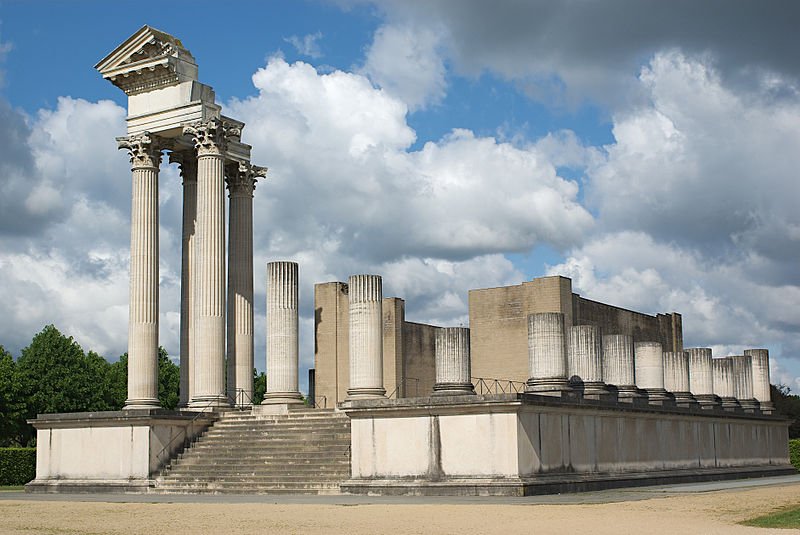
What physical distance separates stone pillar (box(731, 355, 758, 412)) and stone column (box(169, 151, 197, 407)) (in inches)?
1041

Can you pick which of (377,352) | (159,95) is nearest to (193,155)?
(159,95)

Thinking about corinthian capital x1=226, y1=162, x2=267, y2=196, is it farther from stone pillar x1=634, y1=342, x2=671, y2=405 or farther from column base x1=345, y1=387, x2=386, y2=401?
stone pillar x1=634, y1=342, x2=671, y2=405

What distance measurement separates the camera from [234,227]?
43.7m

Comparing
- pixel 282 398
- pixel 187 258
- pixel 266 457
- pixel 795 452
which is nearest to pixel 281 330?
pixel 282 398

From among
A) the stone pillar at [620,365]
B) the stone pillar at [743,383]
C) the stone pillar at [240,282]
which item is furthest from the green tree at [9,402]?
the stone pillar at [743,383]

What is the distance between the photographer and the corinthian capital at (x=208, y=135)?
4069 cm

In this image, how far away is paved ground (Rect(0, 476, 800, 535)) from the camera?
1959 centimetres

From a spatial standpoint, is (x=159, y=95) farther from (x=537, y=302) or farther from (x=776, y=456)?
(x=776, y=456)

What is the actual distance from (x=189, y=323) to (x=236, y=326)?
1919 mm

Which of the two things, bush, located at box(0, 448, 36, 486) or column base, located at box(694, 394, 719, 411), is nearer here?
bush, located at box(0, 448, 36, 486)

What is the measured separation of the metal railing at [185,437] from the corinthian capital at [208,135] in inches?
364

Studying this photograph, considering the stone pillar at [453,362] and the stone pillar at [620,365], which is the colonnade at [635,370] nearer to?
the stone pillar at [620,365]

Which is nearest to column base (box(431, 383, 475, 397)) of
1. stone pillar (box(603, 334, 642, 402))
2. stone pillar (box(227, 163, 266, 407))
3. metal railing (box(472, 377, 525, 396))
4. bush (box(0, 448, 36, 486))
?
stone pillar (box(227, 163, 266, 407))

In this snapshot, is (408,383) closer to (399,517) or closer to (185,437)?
(185,437)
